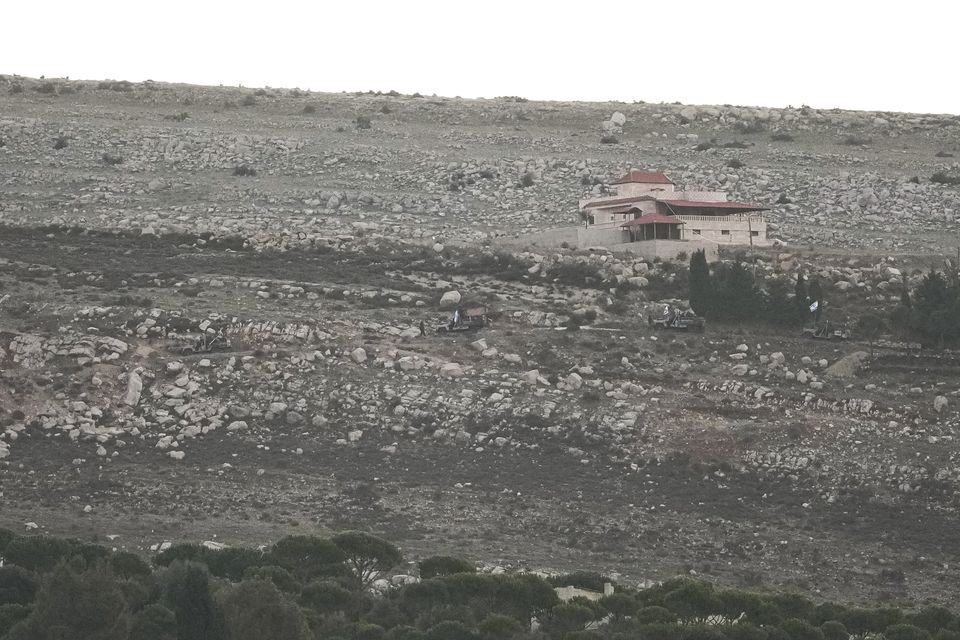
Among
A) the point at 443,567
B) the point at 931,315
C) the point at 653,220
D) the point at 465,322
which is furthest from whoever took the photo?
the point at 653,220

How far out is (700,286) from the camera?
141ft

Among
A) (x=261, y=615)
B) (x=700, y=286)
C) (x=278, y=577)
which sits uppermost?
(x=700, y=286)

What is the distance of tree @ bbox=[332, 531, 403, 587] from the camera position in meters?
29.0

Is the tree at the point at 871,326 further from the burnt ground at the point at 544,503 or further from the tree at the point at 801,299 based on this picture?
the burnt ground at the point at 544,503

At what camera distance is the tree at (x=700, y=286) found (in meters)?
42.8

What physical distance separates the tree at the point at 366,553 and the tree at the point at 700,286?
15.7 m

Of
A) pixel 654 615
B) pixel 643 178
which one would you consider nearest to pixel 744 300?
pixel 643 178

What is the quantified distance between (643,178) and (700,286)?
37.1 feet

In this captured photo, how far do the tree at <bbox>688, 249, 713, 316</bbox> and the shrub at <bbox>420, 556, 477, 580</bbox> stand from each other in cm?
1533

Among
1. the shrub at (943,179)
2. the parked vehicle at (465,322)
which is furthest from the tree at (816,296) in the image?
the shrub at (943,179)

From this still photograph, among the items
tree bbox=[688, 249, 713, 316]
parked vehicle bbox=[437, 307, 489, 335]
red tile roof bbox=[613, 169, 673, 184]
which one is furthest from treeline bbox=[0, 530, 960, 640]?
red tile roof bbox=[613, 169, 673, 184]

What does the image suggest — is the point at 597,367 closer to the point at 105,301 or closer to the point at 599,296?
the point at 599,296

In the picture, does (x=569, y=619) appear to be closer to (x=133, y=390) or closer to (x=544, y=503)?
(x=544, y=503)

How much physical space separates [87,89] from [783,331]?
117 feet
